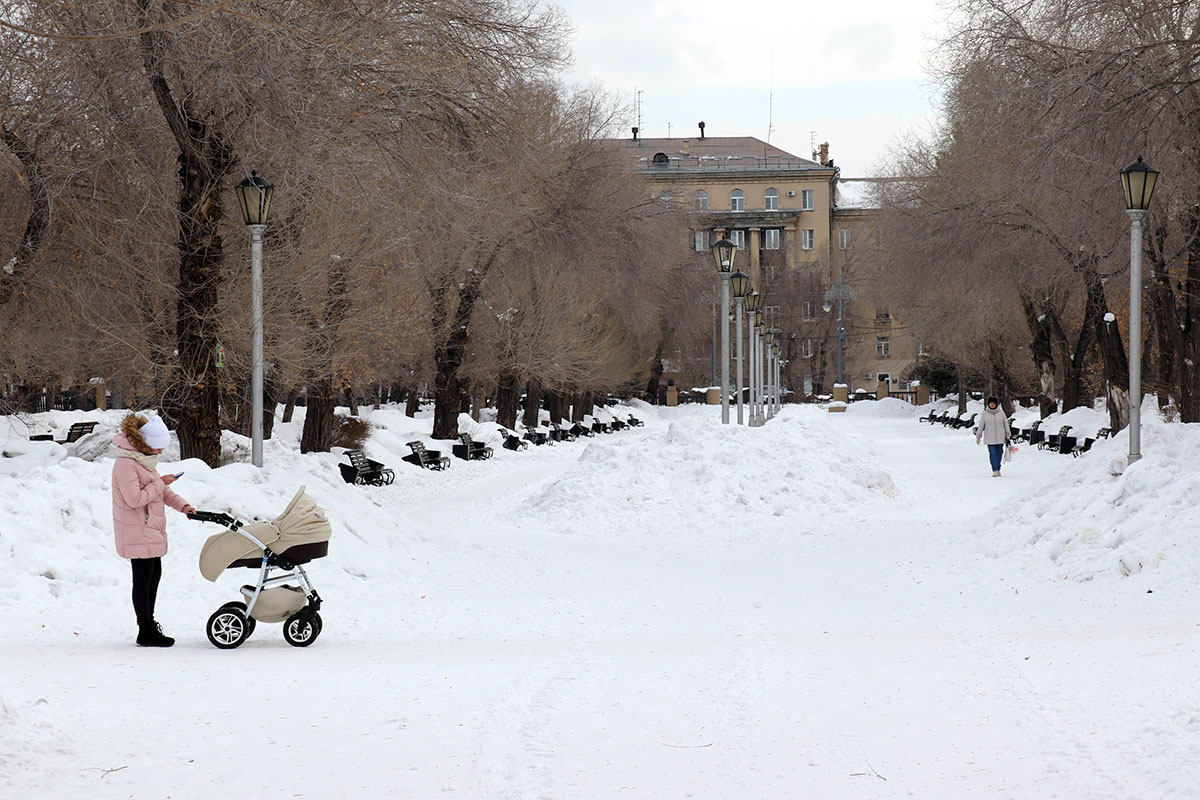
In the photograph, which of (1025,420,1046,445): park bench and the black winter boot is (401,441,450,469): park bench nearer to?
(1025,420,1046,445): park bench

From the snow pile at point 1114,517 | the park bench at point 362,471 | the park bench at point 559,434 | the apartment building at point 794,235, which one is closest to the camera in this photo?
the snow pile at point 1114,517

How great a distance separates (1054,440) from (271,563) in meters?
29.5

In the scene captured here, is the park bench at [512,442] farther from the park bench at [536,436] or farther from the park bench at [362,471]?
the park bench at [362,471]

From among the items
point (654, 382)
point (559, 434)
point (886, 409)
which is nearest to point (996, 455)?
point (559, 434)

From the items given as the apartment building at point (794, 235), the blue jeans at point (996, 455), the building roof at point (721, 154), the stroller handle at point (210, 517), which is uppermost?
the building roof at point (721, 154)

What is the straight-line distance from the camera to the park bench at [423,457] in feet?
99.2

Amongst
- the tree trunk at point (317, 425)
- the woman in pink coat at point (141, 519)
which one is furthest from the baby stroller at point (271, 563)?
the tree trunk at point (317, 425)

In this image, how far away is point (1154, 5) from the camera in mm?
15469

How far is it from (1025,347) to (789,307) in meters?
48.5

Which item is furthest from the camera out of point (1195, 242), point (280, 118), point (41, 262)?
point (1195, 242)

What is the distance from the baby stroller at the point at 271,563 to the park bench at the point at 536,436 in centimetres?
3221

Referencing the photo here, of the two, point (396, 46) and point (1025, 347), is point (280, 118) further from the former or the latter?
point (1025, 347)

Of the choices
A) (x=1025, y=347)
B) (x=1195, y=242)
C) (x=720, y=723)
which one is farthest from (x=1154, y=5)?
(x=1025, y=347)

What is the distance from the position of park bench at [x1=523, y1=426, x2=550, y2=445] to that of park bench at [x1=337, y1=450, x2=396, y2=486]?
14.5 metres
